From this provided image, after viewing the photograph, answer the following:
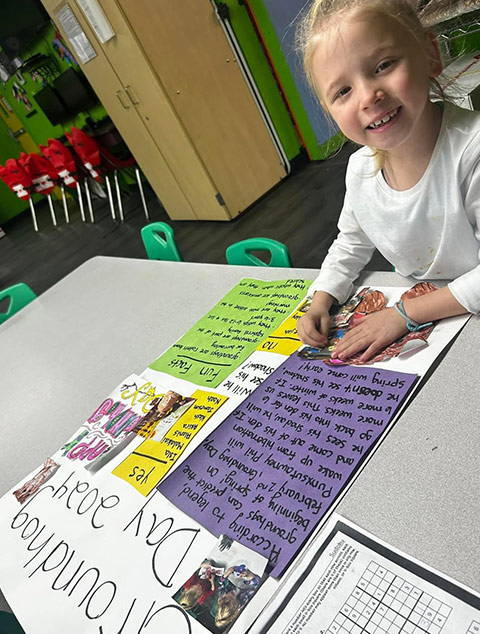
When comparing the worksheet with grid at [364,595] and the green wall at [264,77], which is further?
the green wall at [264,77]

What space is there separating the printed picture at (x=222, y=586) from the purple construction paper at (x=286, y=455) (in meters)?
0.02

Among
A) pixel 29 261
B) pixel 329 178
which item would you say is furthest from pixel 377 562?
pixel 29 261

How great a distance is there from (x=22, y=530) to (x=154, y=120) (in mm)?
2996

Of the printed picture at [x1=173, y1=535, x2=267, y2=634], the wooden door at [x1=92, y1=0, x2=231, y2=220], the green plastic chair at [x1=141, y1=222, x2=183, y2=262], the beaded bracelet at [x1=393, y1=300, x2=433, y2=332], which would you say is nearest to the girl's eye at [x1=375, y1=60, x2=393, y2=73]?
the beaded bracelet at [x1=393, y1=300, x2=433, y2=332]

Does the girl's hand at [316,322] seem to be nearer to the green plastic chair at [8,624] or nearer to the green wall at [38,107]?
the green plastic chair at [8,624]

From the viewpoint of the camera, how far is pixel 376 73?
0.60 meters

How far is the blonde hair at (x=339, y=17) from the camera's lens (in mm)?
594

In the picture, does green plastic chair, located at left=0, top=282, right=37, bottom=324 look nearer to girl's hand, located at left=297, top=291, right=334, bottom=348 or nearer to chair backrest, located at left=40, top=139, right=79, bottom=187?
girl's hand, located at left=297, top=291, right=334, bottom=348

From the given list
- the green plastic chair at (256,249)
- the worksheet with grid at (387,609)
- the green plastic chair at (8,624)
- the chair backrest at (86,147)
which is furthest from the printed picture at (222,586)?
the chair backrest at (86,147)

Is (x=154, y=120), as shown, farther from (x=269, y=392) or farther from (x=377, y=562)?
(x=377, y=562)

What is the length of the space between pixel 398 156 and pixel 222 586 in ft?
2.14

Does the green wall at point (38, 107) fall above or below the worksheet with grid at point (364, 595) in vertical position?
above

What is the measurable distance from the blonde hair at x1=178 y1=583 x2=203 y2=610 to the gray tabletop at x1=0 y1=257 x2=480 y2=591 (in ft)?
0.62

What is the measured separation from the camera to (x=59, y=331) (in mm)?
1372
